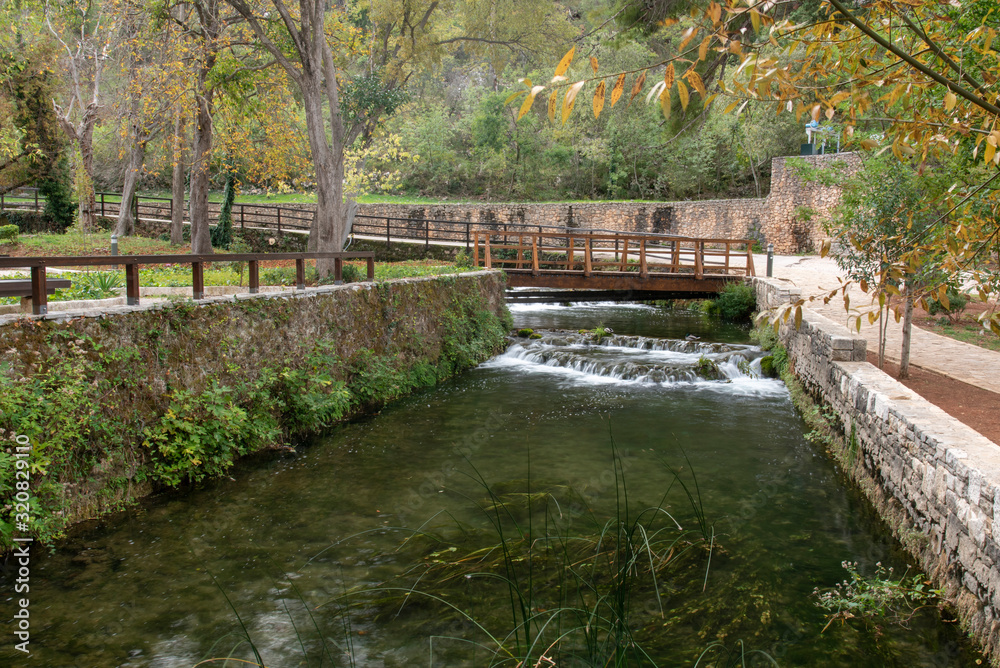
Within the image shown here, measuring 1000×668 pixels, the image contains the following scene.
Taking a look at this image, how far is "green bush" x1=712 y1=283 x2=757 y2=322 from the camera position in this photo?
1667 centimetres

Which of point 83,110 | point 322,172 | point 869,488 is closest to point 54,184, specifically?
point 83,110

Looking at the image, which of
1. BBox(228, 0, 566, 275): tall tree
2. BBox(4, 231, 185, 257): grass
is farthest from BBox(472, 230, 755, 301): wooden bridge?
BBox(4, 231, 185, 257): grass

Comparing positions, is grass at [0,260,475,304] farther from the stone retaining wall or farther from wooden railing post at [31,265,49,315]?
the stone retaining wall

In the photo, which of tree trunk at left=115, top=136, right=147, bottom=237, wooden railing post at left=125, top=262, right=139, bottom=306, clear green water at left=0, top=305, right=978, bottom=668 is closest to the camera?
clear green water at left=0, top=305, right=978, bottom=668

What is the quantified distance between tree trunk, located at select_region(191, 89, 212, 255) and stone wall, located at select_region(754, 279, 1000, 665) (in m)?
14.7

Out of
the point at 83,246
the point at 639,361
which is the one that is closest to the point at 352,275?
the point at 639,361

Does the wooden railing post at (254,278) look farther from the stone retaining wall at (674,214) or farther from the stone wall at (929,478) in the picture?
the stone retaining wall at (674,214)

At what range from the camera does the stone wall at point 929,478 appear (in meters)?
3.65

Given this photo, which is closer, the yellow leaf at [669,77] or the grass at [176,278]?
the yellow leaf at [669,77]

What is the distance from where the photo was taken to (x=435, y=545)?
16.5 feet

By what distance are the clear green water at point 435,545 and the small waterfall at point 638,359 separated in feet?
5.30

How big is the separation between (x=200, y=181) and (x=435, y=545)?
1513 centimetres

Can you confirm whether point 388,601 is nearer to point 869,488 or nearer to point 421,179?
point 869,488

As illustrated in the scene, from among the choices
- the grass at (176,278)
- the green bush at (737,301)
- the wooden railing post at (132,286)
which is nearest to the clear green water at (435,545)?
the wooden railing post at (132,286)
